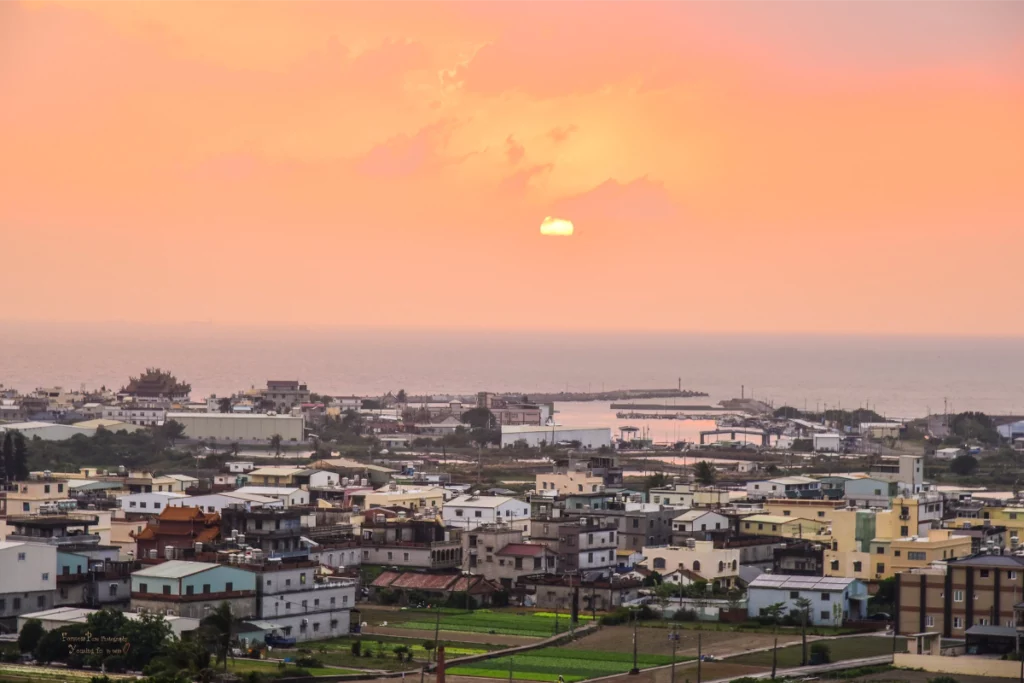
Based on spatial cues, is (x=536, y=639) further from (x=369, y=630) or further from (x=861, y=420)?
(x=861, y=420)

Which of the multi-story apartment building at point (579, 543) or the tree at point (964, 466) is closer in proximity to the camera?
the multi-story apartment building at point (579, 543)

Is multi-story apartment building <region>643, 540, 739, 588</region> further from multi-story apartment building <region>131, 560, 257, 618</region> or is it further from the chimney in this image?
the chimney

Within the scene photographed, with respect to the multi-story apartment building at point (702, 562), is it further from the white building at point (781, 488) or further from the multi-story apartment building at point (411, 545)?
the white building at point (781, 488)

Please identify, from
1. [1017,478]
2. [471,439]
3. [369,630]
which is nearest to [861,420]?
[471,439]

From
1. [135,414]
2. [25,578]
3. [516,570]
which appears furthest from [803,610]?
[135,414]

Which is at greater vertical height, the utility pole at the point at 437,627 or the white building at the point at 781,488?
the white building at the point at 781,488

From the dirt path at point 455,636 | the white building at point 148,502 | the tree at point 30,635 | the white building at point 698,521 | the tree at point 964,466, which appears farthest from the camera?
the tree at point 964,466

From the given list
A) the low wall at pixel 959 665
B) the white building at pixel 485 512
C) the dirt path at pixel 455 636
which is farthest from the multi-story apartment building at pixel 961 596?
the white building at pixel 485 512
